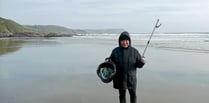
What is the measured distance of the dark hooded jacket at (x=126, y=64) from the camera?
5871mm

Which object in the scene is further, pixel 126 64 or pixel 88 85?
pixel 88 85

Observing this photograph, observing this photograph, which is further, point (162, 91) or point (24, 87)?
point (24, 87)

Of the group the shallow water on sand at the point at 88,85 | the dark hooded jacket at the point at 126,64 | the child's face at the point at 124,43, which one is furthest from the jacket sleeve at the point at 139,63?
the shallow water on sand at the point at 88,85

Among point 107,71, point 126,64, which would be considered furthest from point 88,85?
point 126,64

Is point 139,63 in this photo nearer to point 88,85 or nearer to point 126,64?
point 126,64

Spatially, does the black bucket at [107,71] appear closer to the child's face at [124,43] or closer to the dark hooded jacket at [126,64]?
the dark hooded jacket at [126,64]

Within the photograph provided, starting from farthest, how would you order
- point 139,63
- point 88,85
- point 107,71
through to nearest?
point 88,85 < point 107,71 < point 139,63

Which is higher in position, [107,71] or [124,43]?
[124,43]

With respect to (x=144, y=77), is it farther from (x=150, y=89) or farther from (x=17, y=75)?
(x=17, y=75)

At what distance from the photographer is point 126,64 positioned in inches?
231

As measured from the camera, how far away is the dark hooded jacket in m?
5.87

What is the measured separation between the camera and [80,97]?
7625mm

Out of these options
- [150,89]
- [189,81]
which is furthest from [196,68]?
[150,89]

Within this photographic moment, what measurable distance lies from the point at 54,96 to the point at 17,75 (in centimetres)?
389
